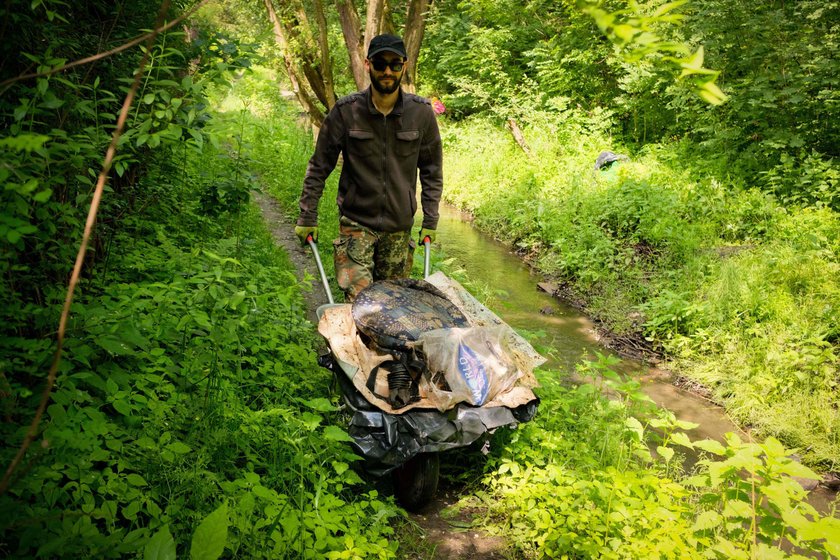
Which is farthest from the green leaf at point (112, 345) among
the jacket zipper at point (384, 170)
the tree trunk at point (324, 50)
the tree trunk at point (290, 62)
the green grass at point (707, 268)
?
the tree trunk at point (324, 50)

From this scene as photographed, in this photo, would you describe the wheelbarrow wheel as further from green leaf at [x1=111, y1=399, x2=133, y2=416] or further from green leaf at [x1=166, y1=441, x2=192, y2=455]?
green leaf at [x1=111, y1=399, x2=133, y2=416]

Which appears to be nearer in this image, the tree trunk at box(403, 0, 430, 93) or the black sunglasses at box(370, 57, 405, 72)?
the black sunglasses at box(370, 57, 405, 72)

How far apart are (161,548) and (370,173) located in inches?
122

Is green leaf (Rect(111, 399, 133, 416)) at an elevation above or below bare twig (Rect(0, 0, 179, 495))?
below

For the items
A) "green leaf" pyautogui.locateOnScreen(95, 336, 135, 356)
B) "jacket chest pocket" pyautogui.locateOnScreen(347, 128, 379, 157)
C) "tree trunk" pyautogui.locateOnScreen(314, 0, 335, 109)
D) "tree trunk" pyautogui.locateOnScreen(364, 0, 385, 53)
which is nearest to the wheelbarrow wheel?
"green leaf" pyautogui.locateOnScreen(95, 336, 135, 356)

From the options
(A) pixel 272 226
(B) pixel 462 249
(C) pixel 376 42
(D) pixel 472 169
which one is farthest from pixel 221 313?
(D) pixel 472 169

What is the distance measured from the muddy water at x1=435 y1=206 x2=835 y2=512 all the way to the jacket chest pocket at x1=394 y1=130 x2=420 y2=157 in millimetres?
1682

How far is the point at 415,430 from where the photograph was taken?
3102mm

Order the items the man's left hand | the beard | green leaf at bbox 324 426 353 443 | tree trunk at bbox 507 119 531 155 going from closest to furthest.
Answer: green leaf at bbox 324 426 353 443
the beard
the man's left hand
tree trunk at bbox 507 119 531 155

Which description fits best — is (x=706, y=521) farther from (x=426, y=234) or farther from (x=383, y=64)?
(x=383, y=64)

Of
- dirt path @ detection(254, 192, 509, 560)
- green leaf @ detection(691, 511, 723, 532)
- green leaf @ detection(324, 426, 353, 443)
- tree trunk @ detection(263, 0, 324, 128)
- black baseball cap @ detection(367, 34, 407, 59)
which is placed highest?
tree trunk @ detection(263, 0, 324, 128)

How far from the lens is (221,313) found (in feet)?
11.7

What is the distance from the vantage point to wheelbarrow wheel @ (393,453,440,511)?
10.9 ft

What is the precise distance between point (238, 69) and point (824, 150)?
9.13m
